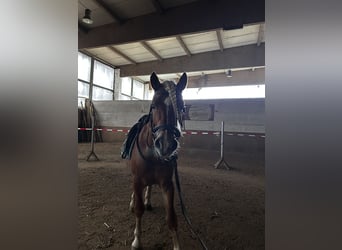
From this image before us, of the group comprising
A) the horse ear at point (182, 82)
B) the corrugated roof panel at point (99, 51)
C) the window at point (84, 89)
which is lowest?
the horse ear at point (182, 82)

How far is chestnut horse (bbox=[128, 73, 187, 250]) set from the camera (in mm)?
1005

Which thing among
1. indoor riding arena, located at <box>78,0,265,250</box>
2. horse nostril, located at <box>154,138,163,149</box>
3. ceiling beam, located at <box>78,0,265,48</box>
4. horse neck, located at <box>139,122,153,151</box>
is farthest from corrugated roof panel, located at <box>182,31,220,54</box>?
horse nostril, located at <box>154,138,163,149</box>

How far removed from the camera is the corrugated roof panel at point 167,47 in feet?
18.2

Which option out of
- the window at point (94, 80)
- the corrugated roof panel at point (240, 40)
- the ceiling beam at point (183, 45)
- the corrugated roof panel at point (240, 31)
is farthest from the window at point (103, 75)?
the corrugated roof panel at point (240, 31)

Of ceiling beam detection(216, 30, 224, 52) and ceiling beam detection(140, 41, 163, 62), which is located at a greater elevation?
ceiling beam detection(140, 41, 163, 62)

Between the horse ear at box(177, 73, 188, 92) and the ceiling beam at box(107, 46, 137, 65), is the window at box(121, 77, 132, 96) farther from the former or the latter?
the horse ear at box(177, 73, 188, 92)

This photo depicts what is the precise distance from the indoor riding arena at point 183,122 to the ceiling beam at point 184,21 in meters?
0.01

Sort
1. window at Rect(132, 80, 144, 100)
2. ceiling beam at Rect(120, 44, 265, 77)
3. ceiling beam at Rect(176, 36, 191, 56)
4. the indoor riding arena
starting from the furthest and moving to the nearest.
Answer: window at Rect(132, 80, 144, 100), ceiling beam at Rect(120, 44, 265, 77), ceiling beam at Rect(176, 36, 191, 56), the indoor riding arena

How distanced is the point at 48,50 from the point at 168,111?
0.77 metres

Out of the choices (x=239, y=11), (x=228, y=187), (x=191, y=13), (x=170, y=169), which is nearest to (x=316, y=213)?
(x=170, y=169)

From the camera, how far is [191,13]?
9.49 feet

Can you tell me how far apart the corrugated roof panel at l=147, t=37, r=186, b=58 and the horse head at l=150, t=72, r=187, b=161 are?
15.8ft

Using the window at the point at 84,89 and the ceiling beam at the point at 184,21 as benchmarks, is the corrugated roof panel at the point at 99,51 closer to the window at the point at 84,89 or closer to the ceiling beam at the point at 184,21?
the window at the point at 84,89

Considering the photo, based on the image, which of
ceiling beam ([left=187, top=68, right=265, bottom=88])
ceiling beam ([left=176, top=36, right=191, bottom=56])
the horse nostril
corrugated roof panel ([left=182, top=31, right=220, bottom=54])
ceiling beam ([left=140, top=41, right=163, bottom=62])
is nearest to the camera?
the horse nostril
